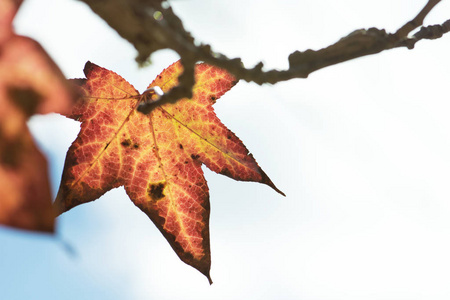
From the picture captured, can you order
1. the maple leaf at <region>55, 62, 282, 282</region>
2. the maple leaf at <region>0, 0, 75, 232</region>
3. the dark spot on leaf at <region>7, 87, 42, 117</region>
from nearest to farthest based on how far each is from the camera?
the maple leaf at <region>0, 0, 75, 232</region> < the dark spot on leaf at <region>7, 87, 42, 117</region> < the maple leaf at <region>55, 62, 282, 282</region>

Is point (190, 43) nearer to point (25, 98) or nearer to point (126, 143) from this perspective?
point (25, 98)

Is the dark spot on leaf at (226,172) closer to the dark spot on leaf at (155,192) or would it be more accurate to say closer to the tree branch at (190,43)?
the dark spot on leaf at (155,192)

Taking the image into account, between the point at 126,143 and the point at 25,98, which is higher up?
the point at 126,143

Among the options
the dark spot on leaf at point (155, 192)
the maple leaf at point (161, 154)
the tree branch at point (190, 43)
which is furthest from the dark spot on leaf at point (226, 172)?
the tree branch at point (190, 43)

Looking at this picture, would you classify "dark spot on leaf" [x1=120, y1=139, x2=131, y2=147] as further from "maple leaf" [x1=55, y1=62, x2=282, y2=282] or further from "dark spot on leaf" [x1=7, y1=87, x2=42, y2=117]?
"dark spot on leaf" [x1=7, y1=87, x2=42, y2=117]

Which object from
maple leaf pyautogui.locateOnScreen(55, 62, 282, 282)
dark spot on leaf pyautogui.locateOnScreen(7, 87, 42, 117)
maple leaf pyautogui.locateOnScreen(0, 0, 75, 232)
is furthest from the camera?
maple leaf pyautogui.locateOnScreen(55, 62, 282, 282)

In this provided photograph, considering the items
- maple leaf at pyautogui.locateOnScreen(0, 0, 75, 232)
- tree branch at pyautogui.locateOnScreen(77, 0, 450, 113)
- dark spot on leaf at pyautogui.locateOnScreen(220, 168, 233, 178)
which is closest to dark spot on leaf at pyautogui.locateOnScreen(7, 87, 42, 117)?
maple leaf at pyautogui.locateOnScreen(0, 0, 75, 232)

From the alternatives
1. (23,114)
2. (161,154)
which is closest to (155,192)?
(161,154)
